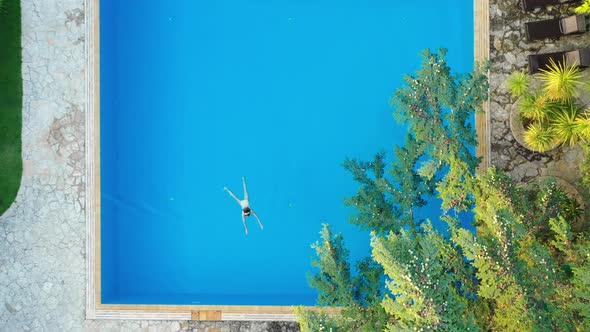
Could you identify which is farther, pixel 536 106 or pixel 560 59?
pixel 560 59

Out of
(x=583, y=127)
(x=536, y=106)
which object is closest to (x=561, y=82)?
(x=536, y=106)

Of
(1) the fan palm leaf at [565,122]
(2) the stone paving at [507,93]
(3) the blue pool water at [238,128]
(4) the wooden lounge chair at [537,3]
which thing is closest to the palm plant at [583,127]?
(1) the fan palm leaf at [565,122]

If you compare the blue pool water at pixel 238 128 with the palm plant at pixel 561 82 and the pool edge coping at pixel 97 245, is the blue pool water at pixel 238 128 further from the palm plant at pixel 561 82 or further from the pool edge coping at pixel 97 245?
the palm plant at pixel 561 82

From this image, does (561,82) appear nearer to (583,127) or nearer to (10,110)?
(583,127)

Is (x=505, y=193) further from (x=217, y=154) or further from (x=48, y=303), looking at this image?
(x=48, y=303)

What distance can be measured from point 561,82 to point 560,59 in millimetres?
1204

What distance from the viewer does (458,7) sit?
37.0 feet

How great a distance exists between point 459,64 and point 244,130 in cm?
456

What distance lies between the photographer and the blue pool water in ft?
37.7

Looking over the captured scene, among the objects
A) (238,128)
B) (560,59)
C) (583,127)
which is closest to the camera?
(583,127)

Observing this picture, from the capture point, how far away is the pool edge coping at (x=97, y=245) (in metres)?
11.2

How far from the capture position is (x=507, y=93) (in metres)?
11.2

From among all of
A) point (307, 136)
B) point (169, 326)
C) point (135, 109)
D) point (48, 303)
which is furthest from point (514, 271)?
point (48, 303)

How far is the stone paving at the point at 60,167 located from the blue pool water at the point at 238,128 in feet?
1.72
